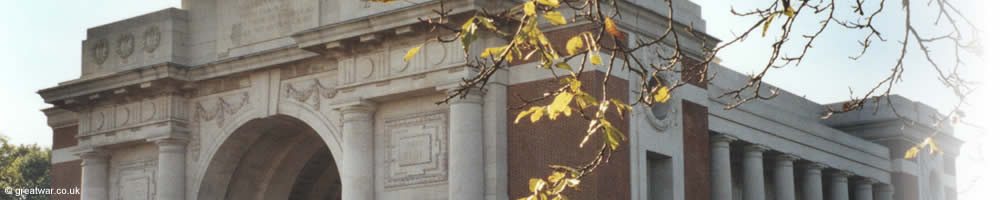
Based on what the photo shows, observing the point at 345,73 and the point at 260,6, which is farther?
the point at 260,6

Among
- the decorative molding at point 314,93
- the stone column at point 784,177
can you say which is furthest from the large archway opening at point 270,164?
the stone column at point 784,177

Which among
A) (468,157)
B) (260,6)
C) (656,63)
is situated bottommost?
(468,157)

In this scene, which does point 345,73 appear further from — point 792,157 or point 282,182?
point 792,157

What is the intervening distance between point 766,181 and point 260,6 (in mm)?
15738

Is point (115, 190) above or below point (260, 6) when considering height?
below

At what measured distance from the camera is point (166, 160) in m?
34.5

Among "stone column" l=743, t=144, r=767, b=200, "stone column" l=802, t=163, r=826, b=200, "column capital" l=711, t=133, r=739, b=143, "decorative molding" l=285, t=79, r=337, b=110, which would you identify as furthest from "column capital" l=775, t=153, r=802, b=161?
"decorative molding" l=285, t=79, r=337, b=110

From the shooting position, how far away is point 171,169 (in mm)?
34500

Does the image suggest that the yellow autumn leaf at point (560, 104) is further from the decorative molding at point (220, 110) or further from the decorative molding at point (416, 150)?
the decorative molding at point (220, 110)

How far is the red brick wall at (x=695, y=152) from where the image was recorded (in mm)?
30906

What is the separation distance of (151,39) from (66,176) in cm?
576

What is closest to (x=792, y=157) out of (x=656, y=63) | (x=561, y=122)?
(x=656, y=63)

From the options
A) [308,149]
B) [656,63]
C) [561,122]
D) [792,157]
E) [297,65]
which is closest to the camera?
[561,122]

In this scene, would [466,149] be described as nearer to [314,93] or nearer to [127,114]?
[314,93]
